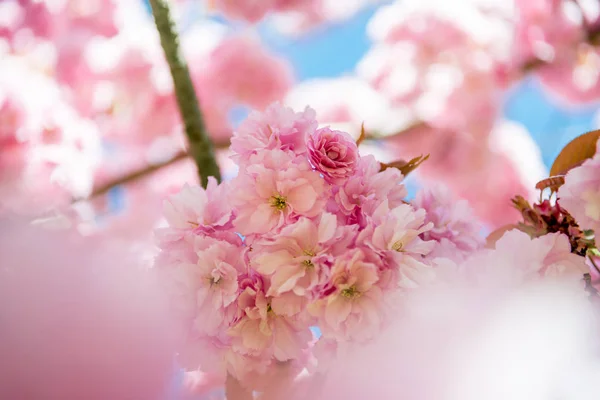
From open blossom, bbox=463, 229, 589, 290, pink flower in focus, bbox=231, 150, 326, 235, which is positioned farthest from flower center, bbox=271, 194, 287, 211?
open blossom, bbox=463, 229, 589, 290

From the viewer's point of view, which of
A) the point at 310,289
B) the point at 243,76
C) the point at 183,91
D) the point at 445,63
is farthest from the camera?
the point at 243,76

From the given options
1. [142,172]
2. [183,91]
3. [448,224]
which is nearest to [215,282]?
[448,224]

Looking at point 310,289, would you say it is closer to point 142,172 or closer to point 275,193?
point 275,193

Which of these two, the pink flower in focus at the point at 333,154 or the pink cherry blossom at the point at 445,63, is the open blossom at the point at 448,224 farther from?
the pink cherry blossom at the point at 445,63

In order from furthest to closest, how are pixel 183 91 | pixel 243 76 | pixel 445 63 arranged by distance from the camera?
pixel 243 76 < pixel 445 63 < pixel 183 91

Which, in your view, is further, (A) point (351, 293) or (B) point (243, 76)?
(B) point (243, 76)

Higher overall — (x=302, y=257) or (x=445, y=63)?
(x=302, y=257)
